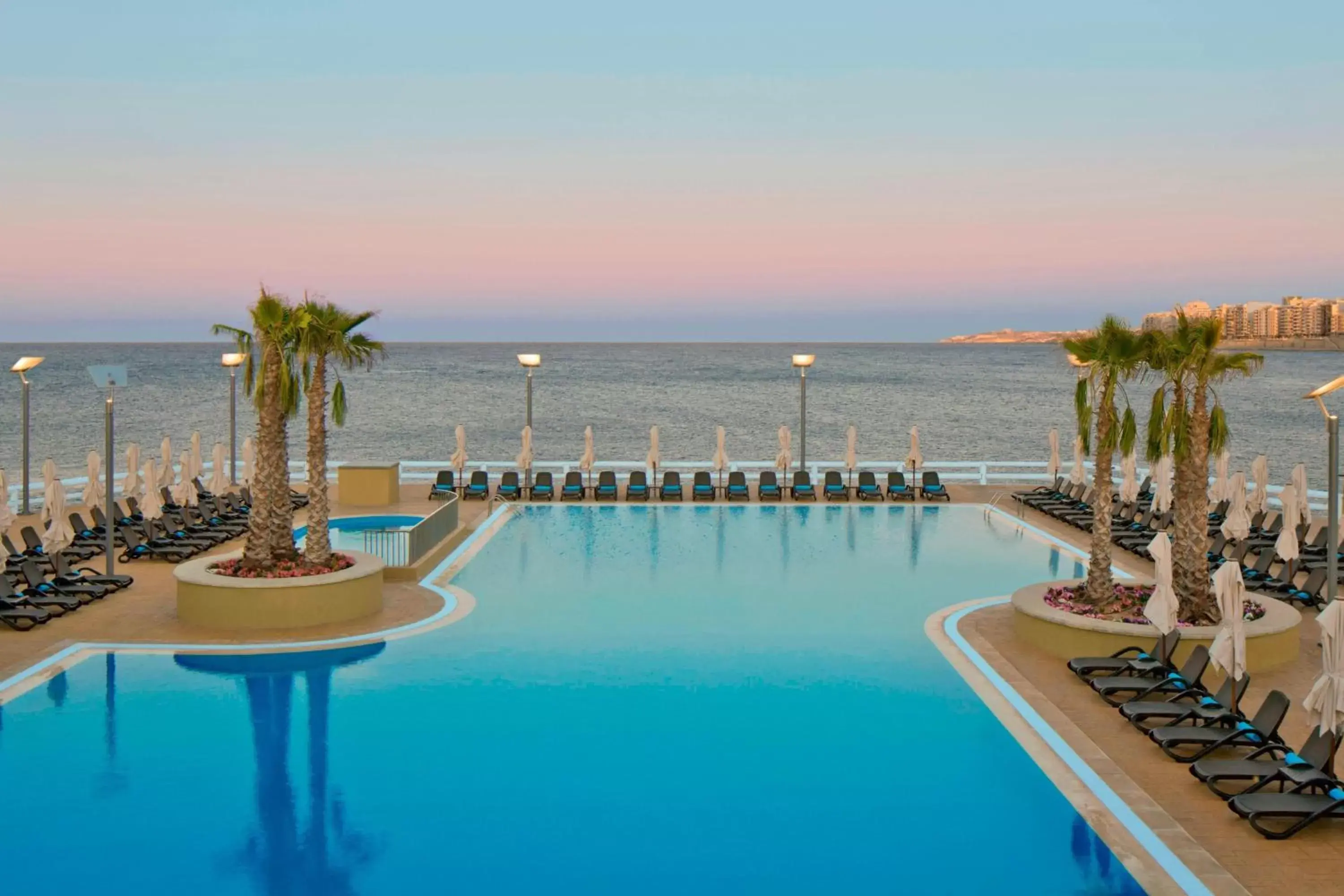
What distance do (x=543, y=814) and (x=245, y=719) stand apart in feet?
13.6

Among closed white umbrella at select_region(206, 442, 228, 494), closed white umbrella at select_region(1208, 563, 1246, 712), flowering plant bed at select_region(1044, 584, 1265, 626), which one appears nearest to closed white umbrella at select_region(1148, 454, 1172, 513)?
flowering plant bed at select_region(1044, 584, 1265, 626)

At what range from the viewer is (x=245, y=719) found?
1184cm

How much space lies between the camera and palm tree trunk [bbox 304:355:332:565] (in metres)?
16.5

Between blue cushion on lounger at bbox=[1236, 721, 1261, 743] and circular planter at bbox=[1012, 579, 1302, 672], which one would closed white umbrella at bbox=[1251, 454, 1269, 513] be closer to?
circular planter at bbox=[1012, 579, 1302, 672]

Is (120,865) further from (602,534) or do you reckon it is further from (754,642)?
(602,534)

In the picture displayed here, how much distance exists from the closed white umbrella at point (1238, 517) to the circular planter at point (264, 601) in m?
14.8

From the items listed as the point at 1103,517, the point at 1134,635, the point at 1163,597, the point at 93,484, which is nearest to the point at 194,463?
the point at 93,484

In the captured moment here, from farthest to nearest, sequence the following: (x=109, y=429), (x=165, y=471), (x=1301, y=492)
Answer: (x=165, y=471)
(x=1301, y=492)
(x=109, y=429)

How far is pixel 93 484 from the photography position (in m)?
21.8

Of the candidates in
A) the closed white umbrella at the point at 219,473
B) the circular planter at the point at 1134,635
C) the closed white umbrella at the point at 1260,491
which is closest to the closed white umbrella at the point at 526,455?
the closed white umbrella at the point at 219,473

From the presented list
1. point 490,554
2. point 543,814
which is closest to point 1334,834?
point 543,814

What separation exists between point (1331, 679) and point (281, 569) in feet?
42.6

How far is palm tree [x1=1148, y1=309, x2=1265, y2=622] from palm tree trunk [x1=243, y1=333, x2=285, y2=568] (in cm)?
1208

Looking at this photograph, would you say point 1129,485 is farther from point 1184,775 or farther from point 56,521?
point 56,521
